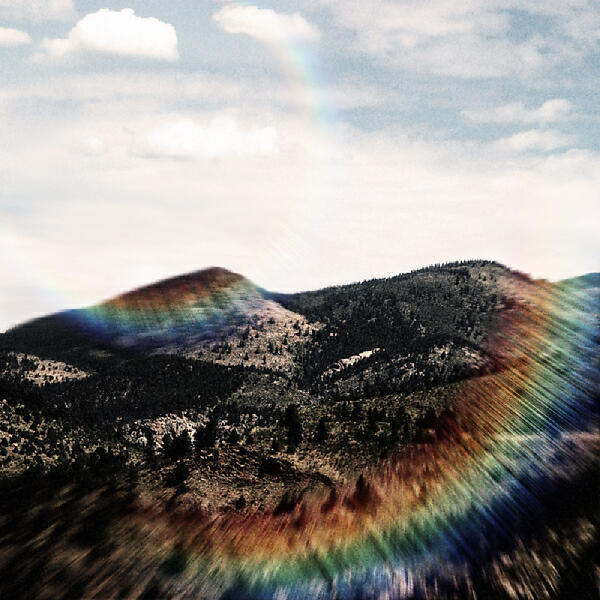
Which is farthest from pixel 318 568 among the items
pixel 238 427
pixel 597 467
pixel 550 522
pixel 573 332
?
pixel 573 332

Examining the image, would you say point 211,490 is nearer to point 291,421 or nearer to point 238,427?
point 291,421

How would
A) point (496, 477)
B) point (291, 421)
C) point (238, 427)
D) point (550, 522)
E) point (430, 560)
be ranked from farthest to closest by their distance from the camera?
point (238, 427) < point (291, 421) < point (496, 477) < point (550, 522) < point (430, 560)

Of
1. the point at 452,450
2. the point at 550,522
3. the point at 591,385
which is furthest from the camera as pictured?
the point at 591,385

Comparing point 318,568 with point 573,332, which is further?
point 573,332

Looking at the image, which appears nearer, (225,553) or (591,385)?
(225,553)

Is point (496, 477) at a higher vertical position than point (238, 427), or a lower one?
higher

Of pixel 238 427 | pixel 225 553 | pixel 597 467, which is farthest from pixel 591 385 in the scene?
pixel 238 427

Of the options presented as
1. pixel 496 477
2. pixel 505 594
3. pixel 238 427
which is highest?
pixel 496 477

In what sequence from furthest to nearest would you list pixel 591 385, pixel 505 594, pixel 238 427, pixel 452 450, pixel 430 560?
pixel 238 427
pixel 591 385
pixel 452 450
pixel 430 560
pixel 505 594

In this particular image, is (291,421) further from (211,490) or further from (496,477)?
(496,477)
